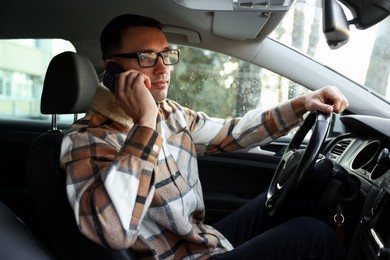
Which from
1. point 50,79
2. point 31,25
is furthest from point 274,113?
point 31,25

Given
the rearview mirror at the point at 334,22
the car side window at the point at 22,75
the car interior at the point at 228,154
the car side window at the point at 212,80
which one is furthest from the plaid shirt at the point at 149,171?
the car side window at the point at 22,75

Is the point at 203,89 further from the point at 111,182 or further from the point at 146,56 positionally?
the point at 111,182

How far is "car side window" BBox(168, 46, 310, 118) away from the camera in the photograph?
8.25ft

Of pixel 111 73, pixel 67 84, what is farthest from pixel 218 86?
pixel 111 73

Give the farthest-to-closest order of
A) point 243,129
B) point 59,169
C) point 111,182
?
point 243,129
point 59,169
point 111,182

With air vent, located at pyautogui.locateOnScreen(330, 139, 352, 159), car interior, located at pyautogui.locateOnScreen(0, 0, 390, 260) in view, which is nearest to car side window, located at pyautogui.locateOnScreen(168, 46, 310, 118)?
car interior, located at pyautogui.locateOnScreen(0, 0, 390, 260)

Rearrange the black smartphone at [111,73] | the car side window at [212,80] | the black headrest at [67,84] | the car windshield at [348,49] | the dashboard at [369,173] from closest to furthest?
the dashboard at [369,173] < the black smartphone at [111,73] < the black headrest at [67,84] < the car windshield at [348,49] < the car side window at [212,80]

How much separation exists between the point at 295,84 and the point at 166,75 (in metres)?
0.79

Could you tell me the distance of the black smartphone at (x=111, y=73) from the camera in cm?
163

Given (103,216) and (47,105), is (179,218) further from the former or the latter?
(47,105)

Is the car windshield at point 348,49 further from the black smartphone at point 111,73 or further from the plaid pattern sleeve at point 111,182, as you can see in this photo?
the plaid pattern sleeve at point 111,182

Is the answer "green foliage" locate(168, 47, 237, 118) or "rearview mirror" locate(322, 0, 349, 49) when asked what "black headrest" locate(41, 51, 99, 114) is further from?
"rearview mirror" locate(322, 0, 349, 49)

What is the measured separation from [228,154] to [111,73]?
3.85 feet

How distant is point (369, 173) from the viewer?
67.9 inches
